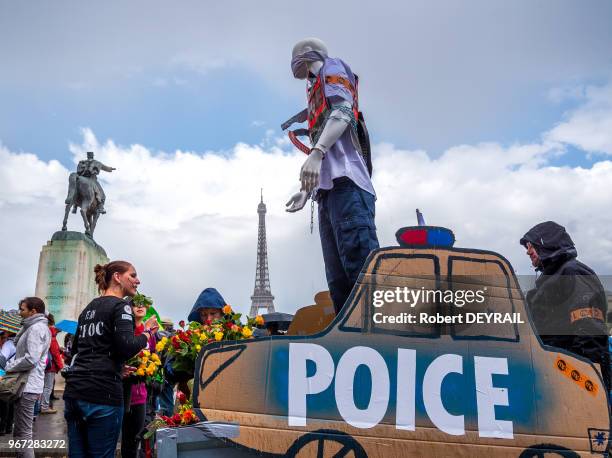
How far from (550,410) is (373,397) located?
0.69m

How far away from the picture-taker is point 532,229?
354 centimetres

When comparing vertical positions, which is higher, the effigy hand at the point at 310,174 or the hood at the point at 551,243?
the effigy hand at the point at 310,174

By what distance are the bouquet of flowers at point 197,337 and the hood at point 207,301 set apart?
1.36 m

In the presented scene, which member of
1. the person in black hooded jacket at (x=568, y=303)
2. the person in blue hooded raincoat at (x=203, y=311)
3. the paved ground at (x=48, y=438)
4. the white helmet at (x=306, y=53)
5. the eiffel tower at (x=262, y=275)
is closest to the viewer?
the person in black hooded jacket at (x=568, y=303)

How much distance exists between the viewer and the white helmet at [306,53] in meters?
3.70

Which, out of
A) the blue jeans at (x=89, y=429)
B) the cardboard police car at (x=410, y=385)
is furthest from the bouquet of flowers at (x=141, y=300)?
the cardboard police car at (x=410, y=385)

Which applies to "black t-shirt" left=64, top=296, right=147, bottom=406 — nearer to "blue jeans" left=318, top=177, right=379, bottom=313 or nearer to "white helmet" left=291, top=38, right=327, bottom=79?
"blue jeans" left=318, top=177, right=379, bottom=313

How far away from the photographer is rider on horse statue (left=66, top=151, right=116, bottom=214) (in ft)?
65.2

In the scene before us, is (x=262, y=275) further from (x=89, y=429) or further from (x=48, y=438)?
(x=89, y=429)

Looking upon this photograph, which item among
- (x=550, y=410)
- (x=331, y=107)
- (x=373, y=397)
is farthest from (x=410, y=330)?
(x=331, y=107)

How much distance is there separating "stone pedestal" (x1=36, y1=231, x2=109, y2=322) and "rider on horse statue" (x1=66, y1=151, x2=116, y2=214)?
6.28 ft

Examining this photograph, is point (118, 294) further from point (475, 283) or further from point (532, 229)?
point (532, 229)

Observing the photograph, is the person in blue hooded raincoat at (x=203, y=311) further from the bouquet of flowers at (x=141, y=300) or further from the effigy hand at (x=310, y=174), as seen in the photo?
the effigy hand at (x=310, y=174)

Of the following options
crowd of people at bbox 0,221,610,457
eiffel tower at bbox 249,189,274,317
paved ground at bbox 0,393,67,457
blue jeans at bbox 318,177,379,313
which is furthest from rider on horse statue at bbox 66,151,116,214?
eiffel tower at bbox 249,189,274,317
